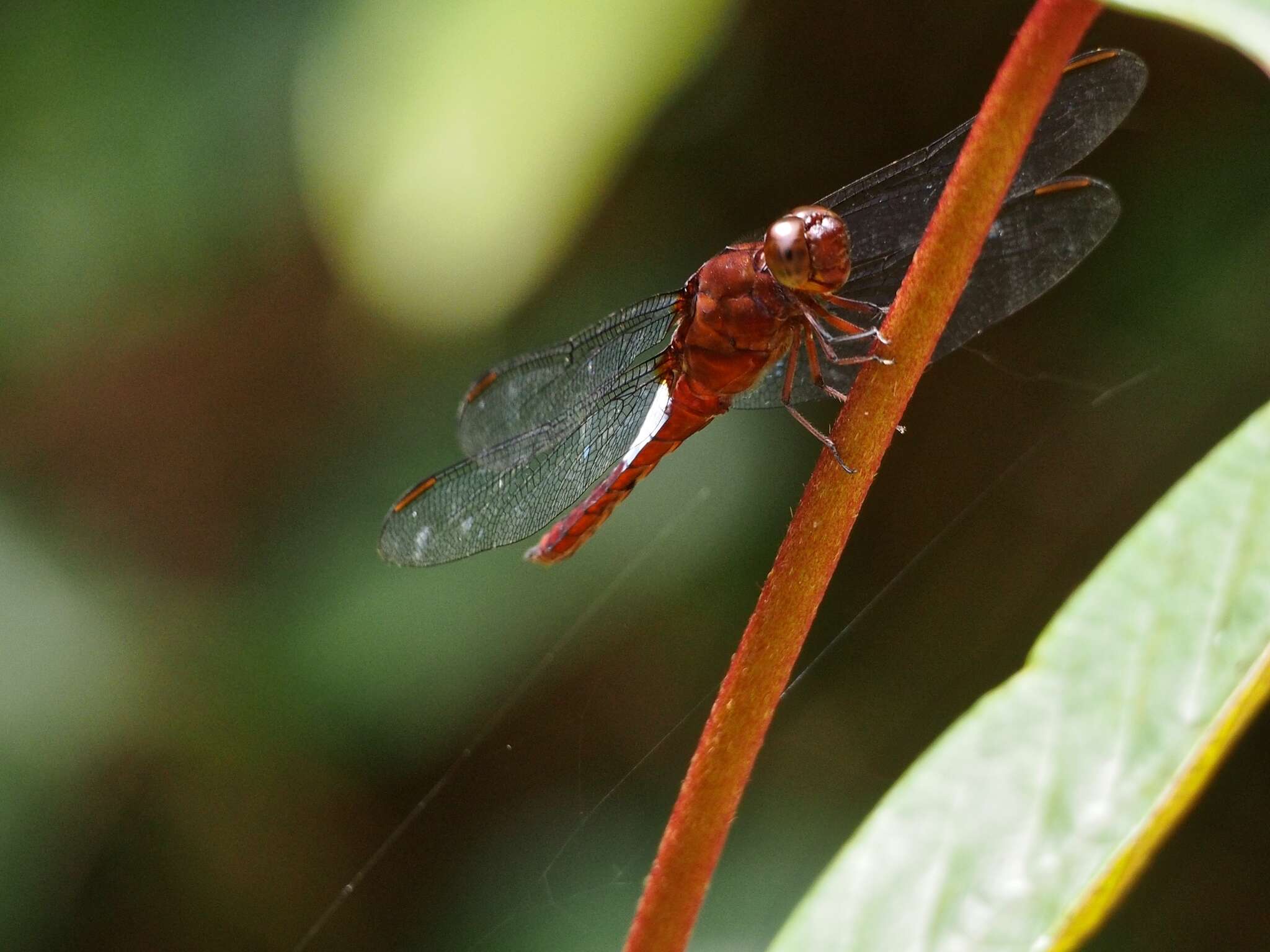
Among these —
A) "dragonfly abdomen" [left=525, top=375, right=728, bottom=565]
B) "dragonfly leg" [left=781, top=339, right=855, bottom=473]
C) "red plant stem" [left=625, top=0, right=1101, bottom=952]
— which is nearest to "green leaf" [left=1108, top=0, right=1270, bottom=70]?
"red plant stem" [left=625, top=0, right=1101, bottom=952]

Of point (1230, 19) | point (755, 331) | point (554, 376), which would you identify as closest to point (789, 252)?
point (755, 331)

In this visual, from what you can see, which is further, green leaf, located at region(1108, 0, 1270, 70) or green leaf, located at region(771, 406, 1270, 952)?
green leaf, located at region(771, 406, 1270, 952)

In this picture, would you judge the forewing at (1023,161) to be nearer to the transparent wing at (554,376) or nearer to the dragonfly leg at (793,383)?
the dragonfly leg at (793,383)

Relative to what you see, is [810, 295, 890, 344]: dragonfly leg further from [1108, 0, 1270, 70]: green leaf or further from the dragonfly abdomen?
[1108, 0, 1270, 70]: green leaf

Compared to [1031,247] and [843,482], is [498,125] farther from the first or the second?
[843,482]

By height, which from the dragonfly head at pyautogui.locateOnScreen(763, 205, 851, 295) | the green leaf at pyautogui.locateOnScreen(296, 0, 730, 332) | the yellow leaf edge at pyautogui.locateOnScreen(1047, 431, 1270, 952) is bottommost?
the yellow leaf edge at pyautogui.locateOnScreen(1047, 431, 1270, 952)

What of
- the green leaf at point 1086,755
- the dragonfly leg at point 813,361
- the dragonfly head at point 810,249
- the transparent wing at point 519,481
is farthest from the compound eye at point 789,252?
the green leaf at point 1086,755

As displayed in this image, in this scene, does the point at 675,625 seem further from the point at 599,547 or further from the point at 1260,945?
the point at 1260,945
